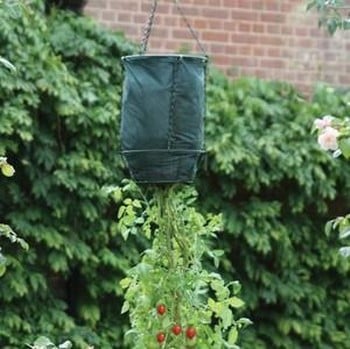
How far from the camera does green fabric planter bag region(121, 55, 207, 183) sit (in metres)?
3.77

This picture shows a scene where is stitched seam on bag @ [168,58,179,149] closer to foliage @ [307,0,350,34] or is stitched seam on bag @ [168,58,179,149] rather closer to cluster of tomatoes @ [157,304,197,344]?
cluster of tomatoes @ [157,304,197,344]

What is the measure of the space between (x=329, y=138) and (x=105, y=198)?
2231 mm

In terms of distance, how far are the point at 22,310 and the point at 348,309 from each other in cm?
247

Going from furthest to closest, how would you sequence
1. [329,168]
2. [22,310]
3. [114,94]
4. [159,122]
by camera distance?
[329,168] < [114,94] < [22,310] < [159,122]

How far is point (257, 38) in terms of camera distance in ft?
23.6

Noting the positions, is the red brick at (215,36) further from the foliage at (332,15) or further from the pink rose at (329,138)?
the pink rose at (329,138)

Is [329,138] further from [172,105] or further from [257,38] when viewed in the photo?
[257,38]

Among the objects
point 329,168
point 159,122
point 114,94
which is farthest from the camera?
point 329,168

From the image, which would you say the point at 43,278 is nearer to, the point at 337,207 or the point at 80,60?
the point at 80,60

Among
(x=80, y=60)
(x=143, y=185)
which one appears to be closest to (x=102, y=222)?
(x=80, y=60)

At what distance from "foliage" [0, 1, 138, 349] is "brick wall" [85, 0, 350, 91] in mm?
978

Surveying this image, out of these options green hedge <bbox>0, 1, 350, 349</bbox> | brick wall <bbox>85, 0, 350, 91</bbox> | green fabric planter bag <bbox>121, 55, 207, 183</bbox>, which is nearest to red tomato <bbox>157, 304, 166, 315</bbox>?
green fabric planter bag <bbox>121, 55, 207, 183</bbox>

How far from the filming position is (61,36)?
6086 mm

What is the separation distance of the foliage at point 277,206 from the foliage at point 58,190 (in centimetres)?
79
